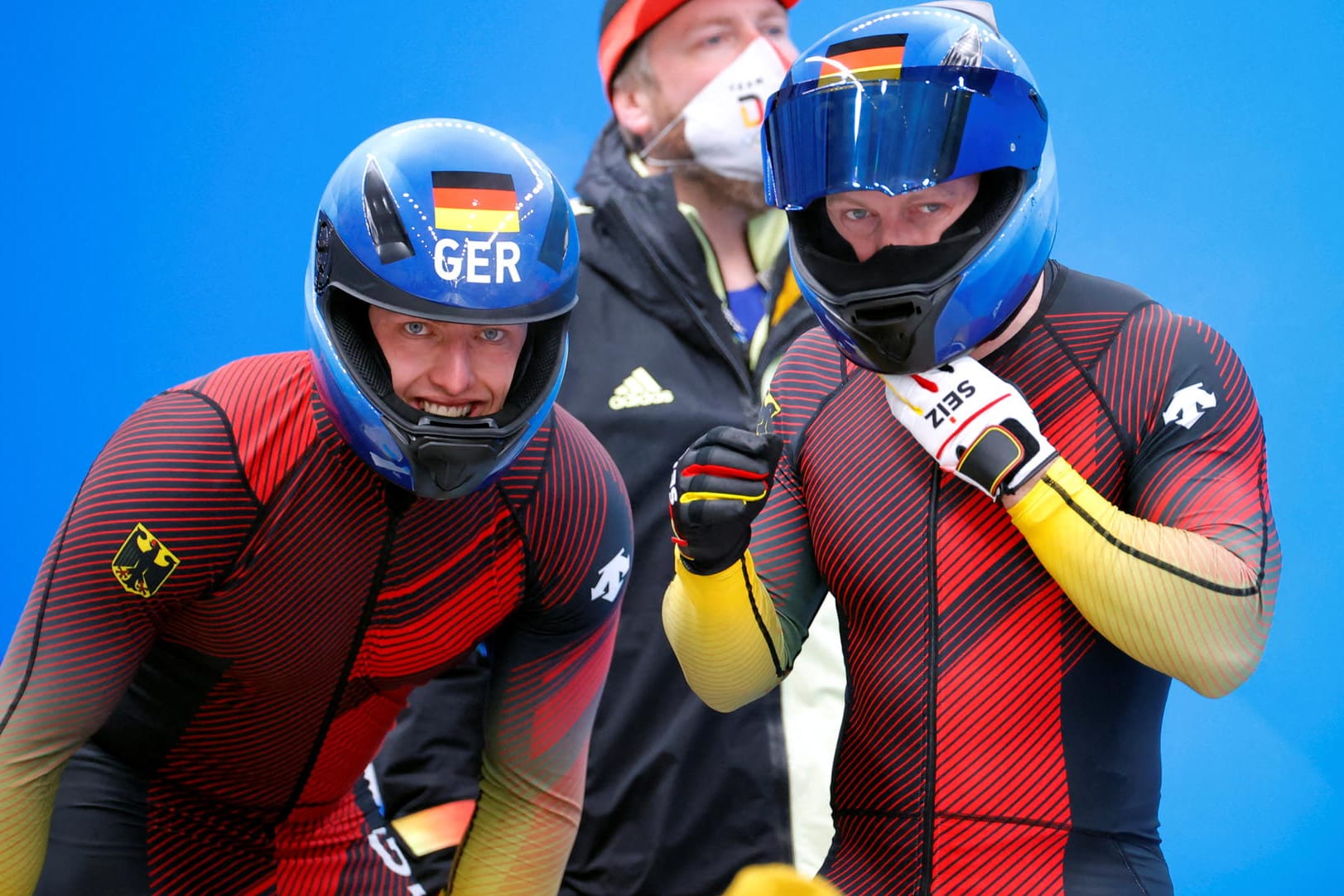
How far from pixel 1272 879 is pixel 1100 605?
262 cm

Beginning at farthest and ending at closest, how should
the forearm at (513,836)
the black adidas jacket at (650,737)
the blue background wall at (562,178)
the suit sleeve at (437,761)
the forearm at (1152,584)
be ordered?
the blue background wall at (562,178), the black adidas jacket at (650,737), the suit sleeve at (437,761), the forearm at (513,836), the forearm at (1152,584)

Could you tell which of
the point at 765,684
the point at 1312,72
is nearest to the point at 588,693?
the point at 765,684

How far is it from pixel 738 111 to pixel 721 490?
73.0 inches

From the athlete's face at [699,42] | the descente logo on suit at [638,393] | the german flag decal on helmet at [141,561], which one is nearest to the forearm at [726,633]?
the german flag decal on helmet at [141,561]

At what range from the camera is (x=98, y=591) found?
2119 millimetres

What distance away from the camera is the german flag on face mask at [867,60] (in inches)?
78.5

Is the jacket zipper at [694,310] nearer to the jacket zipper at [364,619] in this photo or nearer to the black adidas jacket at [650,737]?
the black adidas jacket at [650,737]

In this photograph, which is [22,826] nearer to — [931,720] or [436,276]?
[436,276]

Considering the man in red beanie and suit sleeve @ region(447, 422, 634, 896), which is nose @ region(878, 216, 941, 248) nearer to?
suit sleeve @ region(447, 422, 634, 896)

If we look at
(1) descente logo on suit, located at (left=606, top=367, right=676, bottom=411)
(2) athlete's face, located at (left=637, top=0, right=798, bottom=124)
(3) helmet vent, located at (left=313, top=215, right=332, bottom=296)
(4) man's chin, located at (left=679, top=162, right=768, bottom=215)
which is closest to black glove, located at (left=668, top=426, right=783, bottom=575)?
(3) helmet vent, located at (left=313, top=215, right=332, bottom=296)

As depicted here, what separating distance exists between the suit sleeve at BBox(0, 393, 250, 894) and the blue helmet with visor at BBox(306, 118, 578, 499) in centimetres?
21

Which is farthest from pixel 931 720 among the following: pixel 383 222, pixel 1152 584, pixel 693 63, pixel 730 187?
pixel 693 63

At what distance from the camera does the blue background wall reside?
4172 mm

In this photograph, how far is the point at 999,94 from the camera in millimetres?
2008
